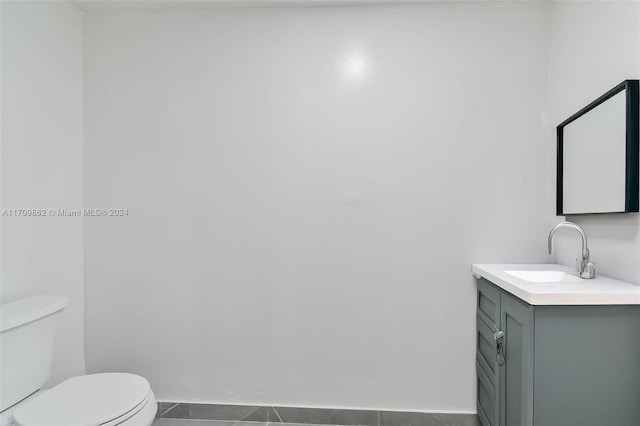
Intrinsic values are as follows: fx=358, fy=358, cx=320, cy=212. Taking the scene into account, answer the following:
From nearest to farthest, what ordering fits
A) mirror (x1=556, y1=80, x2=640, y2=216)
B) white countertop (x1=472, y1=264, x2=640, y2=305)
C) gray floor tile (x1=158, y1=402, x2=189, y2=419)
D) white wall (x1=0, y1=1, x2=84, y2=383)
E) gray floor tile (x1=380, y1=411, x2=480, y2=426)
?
white countertop (x1=472, y1=264, x2=640, y2=305) → mirror (x1=556, y1=80, x2=640, y2=216) → white wall (x1=0, y1=1, x2=84, y2=383) → gray floor tile (x1=380, y1=411, x2=480, y2=426) → gray floor tile (x1=158, y1=402, x2=189, y2=419)

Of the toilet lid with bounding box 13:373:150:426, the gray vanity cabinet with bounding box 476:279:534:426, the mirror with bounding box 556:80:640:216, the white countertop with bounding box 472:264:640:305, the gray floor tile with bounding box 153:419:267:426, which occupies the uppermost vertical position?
the mirror with bounding box 556:80:640:216

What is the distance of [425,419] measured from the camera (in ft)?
6.52

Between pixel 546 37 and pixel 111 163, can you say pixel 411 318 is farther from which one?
pixel 111 163

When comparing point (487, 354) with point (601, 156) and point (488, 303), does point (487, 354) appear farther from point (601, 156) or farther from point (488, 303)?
point (601, 156)

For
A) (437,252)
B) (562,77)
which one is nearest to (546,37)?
(562,77)

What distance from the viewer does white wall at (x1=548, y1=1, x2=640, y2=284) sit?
1367 millimetres

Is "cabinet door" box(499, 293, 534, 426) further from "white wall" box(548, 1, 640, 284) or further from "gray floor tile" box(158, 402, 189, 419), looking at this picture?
"gray floor tile" box(158, 402, 189, 419)

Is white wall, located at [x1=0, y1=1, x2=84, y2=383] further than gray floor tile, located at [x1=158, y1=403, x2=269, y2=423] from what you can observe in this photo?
No

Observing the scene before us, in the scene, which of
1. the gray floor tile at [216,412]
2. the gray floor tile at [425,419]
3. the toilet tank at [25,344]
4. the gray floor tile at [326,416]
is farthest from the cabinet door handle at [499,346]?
the toilet tank at [25,344]

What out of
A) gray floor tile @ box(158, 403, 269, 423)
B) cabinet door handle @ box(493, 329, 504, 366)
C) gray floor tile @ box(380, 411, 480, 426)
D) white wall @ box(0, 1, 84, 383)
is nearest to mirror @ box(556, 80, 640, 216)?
cabinet door handle @ box(493, 329, 504, 366)

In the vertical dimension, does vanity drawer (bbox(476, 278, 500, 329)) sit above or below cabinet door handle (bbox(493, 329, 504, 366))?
above

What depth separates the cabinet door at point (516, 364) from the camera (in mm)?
1235

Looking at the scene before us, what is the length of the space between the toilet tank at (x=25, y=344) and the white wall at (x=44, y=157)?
23 centimetres

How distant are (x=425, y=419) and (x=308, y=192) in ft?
4.67
